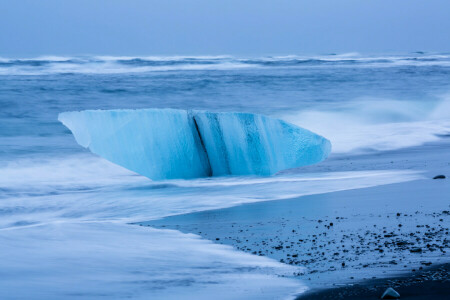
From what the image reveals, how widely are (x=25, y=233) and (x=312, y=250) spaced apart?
201cm

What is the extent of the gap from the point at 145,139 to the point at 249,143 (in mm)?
1116

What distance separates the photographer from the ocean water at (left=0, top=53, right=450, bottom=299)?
329cm

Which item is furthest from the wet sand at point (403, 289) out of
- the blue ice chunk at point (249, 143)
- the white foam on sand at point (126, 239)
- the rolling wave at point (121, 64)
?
the rolling wave at point (121, 64)

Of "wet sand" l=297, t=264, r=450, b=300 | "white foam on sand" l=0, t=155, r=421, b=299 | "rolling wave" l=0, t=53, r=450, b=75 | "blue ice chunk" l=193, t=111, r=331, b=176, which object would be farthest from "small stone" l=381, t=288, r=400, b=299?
"rolling wave" l=0, t=53, r=450, b=75

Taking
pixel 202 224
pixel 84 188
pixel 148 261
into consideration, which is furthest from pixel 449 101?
pixel 148 261

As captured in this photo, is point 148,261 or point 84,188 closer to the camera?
point 148,261

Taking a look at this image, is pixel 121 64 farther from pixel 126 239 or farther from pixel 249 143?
pixel 126 239

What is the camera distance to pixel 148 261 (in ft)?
11.9

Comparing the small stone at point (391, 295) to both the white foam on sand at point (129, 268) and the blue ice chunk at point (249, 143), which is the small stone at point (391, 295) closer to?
the white foam on sand at point (129, 268)

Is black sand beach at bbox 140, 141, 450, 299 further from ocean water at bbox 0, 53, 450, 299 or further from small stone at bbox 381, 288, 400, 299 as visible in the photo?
ocean water at bbox 0, 53, 450, 299

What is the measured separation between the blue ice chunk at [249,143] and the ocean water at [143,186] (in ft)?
0.70

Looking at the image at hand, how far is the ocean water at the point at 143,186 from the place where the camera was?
329 cm

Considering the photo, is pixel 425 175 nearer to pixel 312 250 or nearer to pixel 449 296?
pixel 312 250

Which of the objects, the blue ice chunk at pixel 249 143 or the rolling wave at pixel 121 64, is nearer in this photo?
the blue ice chunk at pixel 249 143
